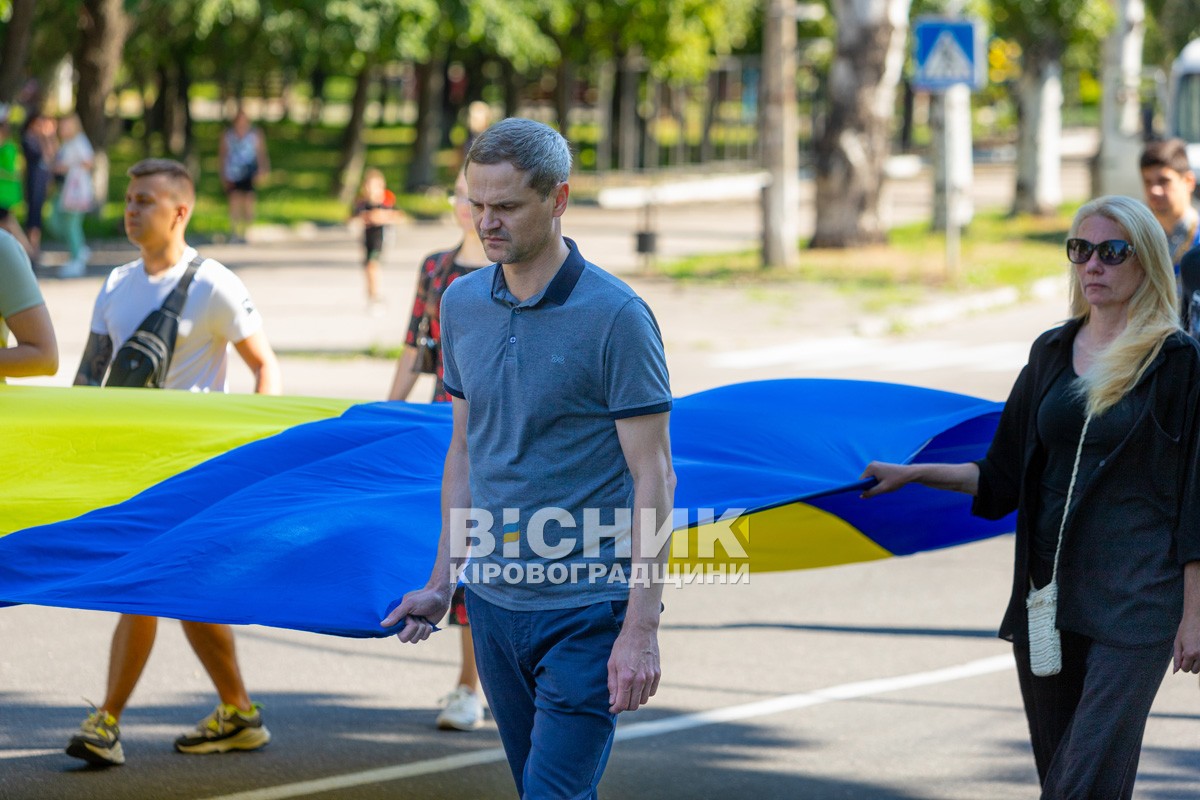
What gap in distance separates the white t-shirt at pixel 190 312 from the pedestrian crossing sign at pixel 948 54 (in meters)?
15.0

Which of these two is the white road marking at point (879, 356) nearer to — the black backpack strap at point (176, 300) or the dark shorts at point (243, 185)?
the black backpack strap at point (176, 300)

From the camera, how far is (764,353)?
16297mm

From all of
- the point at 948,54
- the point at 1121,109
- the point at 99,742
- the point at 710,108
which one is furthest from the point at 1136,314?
the point at 710,108

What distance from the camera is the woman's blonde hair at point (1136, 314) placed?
3.92 m

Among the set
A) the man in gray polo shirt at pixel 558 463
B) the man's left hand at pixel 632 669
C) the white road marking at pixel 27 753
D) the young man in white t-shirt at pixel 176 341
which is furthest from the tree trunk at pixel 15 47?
the man's left hand at pixel 632 669

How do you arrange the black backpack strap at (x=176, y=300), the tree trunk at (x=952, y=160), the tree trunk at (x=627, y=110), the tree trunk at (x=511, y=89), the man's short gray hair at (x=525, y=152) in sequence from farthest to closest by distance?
the tree trunk at (x=511, y=89), the tree trunk at (x=627, y=110), the tree trunk at (x=952, y=160), the black backpack strap at (x=176, y=300), the man's short gray hair at (x=525, y=152)

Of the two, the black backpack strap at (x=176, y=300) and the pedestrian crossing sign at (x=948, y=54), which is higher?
the pedestrian crossing sign at (x=948, y=54)

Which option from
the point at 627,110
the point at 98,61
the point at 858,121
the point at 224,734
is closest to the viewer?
the point at 224,734

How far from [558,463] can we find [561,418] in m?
0.10

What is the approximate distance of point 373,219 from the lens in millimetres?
17891

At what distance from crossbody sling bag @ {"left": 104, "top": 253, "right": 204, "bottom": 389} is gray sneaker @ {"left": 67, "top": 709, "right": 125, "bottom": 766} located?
1.16 meters

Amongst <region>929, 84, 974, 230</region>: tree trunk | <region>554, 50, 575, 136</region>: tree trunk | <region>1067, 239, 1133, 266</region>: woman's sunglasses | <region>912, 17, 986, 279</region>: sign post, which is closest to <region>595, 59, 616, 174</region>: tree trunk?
<region>554, 50, 575, 136</region>: tree trunk

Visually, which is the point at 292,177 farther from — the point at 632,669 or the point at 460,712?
the point at 632,669

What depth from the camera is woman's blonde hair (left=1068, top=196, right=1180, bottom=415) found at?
3922mm
